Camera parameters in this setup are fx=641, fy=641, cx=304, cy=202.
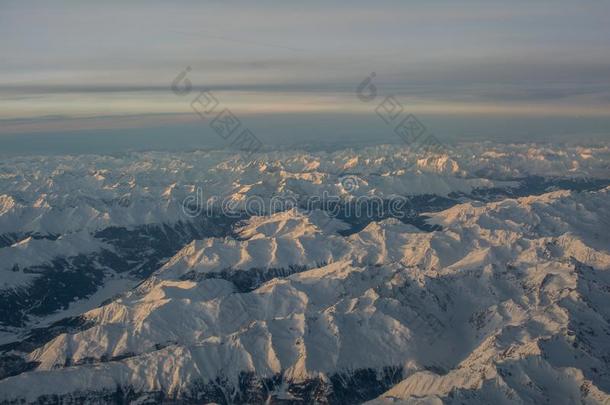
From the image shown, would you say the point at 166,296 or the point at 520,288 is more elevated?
the point at 166,296

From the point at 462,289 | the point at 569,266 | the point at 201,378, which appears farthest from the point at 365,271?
the point at 201,378

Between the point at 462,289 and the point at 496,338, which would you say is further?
the point at 462,289

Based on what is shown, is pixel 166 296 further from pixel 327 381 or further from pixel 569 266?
pixel 569 266

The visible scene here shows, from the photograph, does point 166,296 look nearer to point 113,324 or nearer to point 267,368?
point 113,324

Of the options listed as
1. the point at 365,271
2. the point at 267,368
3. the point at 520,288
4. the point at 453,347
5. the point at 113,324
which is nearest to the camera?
the point at 267,368

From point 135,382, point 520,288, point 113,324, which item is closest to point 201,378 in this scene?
point 135,382

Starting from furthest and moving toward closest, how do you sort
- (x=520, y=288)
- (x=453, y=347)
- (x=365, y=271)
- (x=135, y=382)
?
(x=365, y=271) < (x=520, y=288) < (x=453, y=347) < (x=135, y=382)

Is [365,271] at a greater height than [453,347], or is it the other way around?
[365,271]

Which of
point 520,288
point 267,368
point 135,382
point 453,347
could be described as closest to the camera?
point 135,382

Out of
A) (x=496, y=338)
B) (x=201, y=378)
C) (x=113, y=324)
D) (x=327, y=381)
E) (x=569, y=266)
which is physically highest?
(x=113, y=324)
